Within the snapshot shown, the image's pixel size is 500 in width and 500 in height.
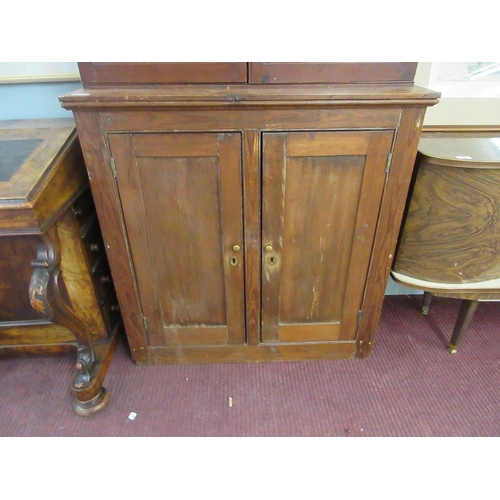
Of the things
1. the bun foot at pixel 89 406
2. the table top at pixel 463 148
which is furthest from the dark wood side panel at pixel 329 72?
the bun foot at pixel 89 406

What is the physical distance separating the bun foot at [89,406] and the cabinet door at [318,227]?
0.68 m

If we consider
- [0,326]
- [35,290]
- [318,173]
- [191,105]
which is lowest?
[0,326]

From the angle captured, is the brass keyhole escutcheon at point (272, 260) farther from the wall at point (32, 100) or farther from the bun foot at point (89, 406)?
the wall at point (32, 100)

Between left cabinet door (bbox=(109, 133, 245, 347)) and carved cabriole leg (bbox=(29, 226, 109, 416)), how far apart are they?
23 cm

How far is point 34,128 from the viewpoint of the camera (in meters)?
1.28

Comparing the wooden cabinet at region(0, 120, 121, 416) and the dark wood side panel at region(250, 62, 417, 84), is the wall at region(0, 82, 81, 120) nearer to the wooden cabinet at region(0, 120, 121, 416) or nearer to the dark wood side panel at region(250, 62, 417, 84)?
the wooden cabinet at region(0, 120, 121, 416)

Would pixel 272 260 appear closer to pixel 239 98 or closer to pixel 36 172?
pixel 239 98

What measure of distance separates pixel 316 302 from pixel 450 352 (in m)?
0.71

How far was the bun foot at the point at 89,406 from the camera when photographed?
53.7 inches

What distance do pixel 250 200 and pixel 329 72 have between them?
0.44 m

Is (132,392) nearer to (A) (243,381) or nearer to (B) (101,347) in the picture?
(B) (101,347)

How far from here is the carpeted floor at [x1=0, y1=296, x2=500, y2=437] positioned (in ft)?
4.35

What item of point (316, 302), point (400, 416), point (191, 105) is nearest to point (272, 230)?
point (316, 302)

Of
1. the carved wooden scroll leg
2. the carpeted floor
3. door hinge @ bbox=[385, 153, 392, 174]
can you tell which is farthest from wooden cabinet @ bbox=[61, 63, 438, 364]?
the carved wooden scroll leg
